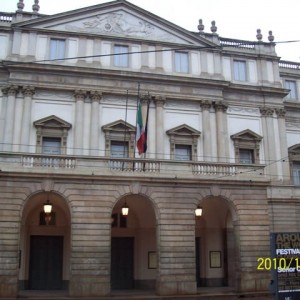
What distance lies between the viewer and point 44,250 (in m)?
25.9

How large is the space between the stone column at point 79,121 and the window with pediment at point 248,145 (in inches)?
417

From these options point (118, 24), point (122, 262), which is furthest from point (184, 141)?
point (118, 24)

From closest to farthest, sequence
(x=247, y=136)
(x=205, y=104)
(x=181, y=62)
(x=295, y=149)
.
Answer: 1. (x=205, y=104)
2. (x=247, y=136)
3. (x=181, y=62)
4. (x=295, y=149)

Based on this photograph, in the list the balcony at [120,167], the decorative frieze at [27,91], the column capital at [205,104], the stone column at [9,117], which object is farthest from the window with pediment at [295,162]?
the stone column at [9,117]

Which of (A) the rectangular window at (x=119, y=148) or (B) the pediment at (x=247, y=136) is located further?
(B) the pediment at (x=247, y=136)

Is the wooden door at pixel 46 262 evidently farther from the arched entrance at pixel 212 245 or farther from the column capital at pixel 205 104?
the column capital at pixel 205 104

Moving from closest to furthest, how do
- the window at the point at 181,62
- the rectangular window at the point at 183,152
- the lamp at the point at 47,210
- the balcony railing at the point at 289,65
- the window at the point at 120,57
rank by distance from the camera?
the lamp at the point at 47,210
the rectangular window at the point at 183,152
the window at the point at 120,57
the window at the point at 181,62
the balcony railing at the point at 289,65

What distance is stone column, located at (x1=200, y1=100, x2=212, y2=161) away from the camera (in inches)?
1200

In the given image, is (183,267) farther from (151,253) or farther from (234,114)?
(234,114)

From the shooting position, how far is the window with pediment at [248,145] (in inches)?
1250

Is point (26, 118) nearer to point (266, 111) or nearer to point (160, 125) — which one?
point (160, 125)

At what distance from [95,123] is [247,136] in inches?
423

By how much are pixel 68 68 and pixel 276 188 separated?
1622 centimetres

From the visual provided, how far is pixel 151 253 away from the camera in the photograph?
86.6 ft
